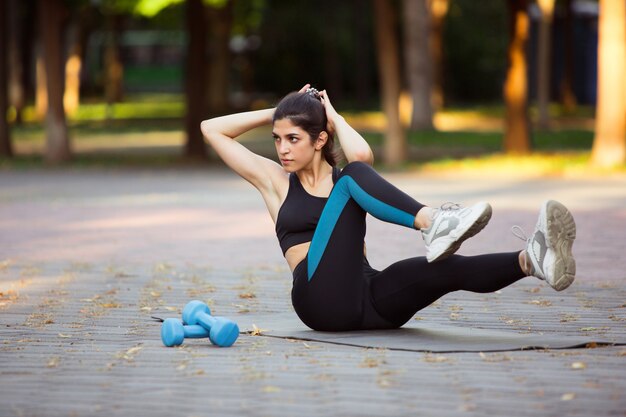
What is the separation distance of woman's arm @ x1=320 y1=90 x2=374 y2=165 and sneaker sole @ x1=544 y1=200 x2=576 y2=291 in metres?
1.00

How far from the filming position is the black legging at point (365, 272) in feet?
20.0

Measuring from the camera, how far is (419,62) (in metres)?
36.8

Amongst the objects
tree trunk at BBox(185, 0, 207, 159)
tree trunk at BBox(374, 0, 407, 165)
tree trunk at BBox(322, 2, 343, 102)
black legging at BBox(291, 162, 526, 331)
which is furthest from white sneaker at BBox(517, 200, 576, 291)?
A: tree trunk at BBox(322, 2, 343, 102)

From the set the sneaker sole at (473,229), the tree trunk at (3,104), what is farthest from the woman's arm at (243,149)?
the tree trunk at (3,104)

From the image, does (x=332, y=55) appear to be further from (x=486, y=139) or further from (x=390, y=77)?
(x=390, y=77)

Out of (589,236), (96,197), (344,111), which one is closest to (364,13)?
(344,111)

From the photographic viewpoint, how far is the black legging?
6098 millimetres

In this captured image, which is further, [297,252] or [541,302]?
[541,302]

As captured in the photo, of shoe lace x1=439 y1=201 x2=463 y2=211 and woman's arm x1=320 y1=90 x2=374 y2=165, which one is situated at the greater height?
woman's arm x1=320 y1=90 x2=374 y2=165

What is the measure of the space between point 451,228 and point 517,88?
20.2m

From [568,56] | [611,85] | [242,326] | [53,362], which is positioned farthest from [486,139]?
[53,362]

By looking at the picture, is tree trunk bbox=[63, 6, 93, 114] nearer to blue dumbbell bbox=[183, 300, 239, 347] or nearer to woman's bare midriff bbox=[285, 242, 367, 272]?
woman's bare midriff bbox=[285, 242, 367, 272]

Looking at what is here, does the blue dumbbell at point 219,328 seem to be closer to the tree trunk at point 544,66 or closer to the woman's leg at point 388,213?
the woman's leg at point 388,213

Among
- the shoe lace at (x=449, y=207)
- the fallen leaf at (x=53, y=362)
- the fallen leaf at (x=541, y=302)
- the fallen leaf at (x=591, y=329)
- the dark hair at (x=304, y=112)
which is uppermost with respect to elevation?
the dark hair at (x=304, y=112)
